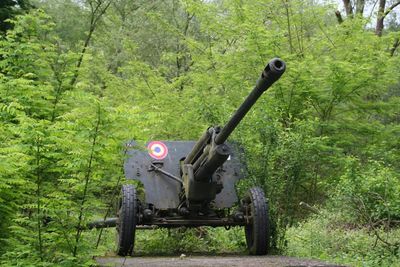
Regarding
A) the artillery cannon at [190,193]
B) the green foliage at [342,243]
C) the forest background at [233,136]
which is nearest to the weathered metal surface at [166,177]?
the artillery cannon at [190,193]

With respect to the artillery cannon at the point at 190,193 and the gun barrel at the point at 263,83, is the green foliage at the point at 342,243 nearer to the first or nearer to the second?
the artillery cannon at the point at 190,193

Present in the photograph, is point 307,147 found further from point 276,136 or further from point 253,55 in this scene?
point 253,55

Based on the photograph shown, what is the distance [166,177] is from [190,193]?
0.93 meters

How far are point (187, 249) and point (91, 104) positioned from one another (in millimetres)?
Result: 4220

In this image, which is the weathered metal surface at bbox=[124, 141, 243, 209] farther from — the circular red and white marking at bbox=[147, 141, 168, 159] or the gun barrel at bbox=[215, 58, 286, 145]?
the gun barrel at bbox=[215, 58, 286, 145]

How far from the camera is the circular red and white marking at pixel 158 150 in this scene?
8.45 metres

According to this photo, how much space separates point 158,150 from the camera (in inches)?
336

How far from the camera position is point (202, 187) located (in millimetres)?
7426

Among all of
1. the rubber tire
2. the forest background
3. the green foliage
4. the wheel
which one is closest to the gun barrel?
the forest background

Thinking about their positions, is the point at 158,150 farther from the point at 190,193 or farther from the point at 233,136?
the point at 190,193

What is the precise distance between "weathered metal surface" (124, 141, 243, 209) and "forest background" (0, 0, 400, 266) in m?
0.33

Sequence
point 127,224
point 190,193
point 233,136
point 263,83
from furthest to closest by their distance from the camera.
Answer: point 233,136 → point 190,193 → point 127,224 → point 263,83

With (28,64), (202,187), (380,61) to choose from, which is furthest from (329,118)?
(28,64)

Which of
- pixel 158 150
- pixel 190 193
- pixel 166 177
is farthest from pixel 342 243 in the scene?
pixel 158 150
